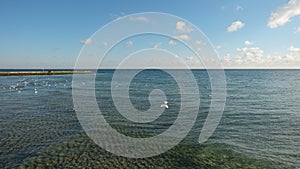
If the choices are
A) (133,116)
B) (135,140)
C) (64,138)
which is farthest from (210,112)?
(64,138)

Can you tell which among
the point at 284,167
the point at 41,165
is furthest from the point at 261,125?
the point at 41,165

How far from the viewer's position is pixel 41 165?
13312 millimetres

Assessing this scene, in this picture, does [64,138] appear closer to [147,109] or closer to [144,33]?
[144,33]

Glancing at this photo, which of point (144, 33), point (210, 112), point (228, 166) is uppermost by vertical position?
point (144, 33)

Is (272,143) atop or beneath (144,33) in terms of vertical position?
beneath

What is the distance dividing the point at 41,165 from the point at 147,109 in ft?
62.2

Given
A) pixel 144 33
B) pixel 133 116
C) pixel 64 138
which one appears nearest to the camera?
pixel 144 33

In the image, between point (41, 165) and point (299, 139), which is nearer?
point (41, 165)

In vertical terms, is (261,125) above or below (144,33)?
below

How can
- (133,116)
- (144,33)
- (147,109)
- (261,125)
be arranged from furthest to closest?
1. (147,109)
2. (133,116)
3. (261,125)
4. (144,33)

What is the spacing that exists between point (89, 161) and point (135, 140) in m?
4.76

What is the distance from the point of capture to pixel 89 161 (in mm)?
14094

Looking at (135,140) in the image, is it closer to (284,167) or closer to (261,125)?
(284,167)

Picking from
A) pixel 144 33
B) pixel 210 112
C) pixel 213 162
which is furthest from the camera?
pixel 210 112
